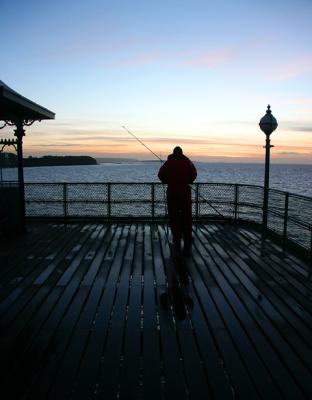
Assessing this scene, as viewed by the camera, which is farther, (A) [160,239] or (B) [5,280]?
(A) [160,239]

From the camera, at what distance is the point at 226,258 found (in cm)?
737

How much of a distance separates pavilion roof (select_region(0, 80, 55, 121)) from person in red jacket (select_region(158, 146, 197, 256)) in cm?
305

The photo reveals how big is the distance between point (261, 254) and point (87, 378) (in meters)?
5.15

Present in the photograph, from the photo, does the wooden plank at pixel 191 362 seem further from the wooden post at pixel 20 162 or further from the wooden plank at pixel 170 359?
the wooden post at pixel 20 162

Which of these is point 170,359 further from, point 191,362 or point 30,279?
point 30,279

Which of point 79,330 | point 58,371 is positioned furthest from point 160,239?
point 58,371

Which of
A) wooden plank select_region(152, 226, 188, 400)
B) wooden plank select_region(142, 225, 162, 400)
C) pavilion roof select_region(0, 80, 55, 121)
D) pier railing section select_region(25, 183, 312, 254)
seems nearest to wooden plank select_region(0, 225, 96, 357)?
wooden plank select_region(142, 225, 162, 400)

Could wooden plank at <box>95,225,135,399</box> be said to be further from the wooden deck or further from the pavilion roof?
the pavilion roof

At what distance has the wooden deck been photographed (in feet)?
10.7

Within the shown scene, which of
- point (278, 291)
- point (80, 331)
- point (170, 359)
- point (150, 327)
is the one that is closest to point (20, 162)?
point (80, 331)

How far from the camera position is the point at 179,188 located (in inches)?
308

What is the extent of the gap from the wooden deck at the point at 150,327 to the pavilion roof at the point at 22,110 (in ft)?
9.87

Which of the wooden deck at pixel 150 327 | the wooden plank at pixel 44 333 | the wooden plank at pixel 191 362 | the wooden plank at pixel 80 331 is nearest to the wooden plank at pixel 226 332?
the wooden deck at pixel 150 327

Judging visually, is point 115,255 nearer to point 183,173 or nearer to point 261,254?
point 183,173
